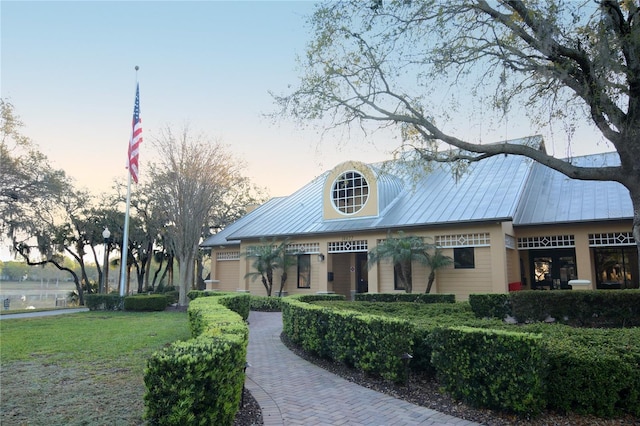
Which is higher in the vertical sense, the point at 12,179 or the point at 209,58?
the point at 209,58

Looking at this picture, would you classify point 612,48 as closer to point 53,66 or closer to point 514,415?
point 514,415

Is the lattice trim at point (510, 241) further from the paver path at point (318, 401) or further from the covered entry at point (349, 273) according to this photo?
the paver path at point (318, 401)

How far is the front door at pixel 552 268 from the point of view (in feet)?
55.6

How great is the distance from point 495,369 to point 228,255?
20.7 m

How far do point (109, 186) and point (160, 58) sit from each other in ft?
70.3

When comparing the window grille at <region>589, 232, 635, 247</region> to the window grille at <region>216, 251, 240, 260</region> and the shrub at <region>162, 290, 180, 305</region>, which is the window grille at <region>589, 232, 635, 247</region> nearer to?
the window grille at <region>216, 251, 240, 260</region>

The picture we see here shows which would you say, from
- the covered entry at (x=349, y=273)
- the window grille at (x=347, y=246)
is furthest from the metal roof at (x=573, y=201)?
the covered entry at (x=349, y=273)

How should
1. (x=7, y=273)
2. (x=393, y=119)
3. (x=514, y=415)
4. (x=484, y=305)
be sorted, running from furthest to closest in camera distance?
(x=7, y=273) → (x=484, y=305) → (x=393, y=119) → (x=514, y=415)

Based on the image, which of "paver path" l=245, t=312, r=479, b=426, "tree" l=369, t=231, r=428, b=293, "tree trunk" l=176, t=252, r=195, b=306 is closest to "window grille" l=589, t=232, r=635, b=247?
"tree" l=369, t=231, r=428, b=293

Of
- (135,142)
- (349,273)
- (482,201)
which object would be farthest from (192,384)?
(349,273)

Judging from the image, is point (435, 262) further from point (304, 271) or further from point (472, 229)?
point (304, 271)

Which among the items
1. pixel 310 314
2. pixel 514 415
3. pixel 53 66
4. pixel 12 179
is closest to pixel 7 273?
pixel 12 179

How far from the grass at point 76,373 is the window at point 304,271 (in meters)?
9.16

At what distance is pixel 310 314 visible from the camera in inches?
306
